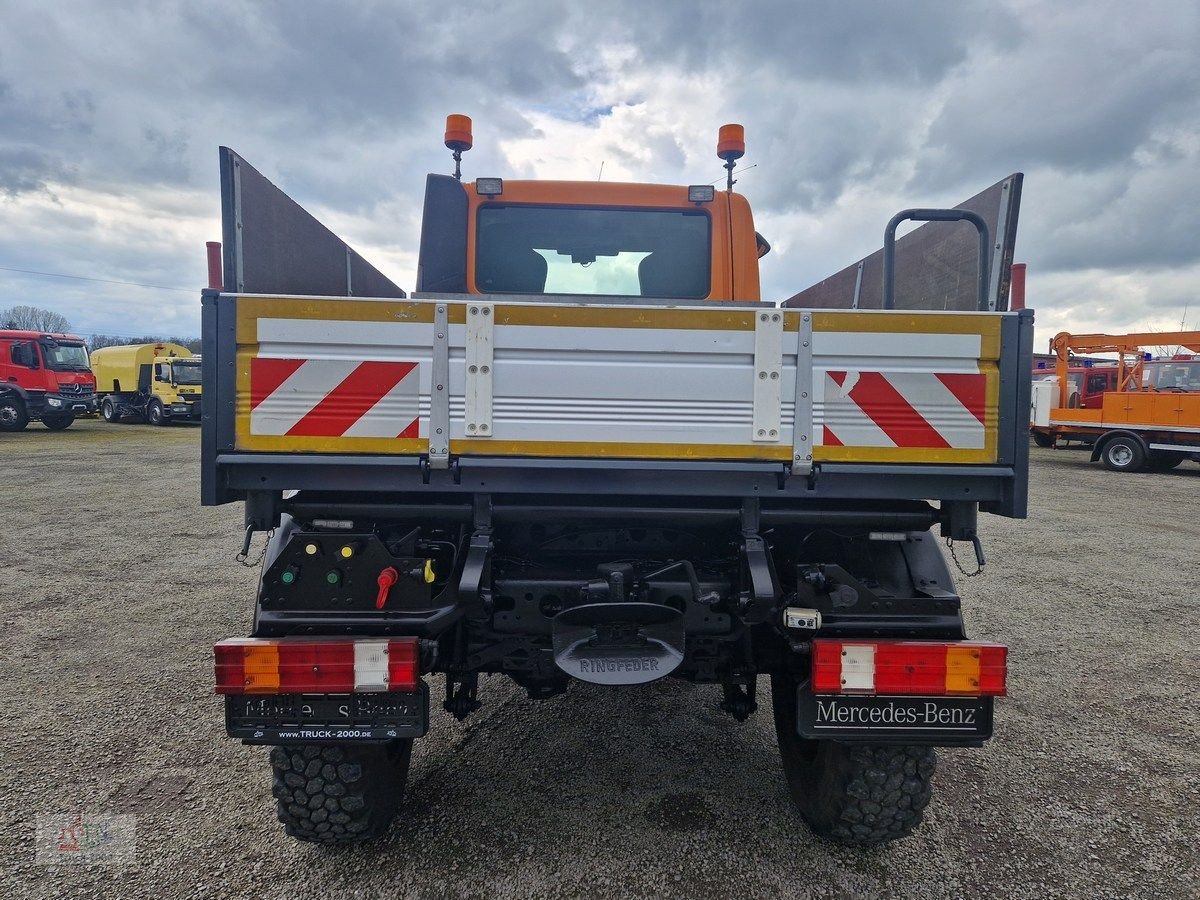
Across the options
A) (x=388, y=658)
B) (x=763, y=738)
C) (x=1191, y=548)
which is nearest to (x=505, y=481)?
(x=388, y=658)

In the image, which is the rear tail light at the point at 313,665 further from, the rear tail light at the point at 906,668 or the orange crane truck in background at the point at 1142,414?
the orange crane truck in background at the point at 1142,414

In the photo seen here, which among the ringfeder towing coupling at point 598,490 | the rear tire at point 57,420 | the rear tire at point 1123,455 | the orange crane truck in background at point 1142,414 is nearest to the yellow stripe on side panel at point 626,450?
the ringfeder towing coupling at point 598,490

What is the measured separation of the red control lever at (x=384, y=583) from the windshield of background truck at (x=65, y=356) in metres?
24.2

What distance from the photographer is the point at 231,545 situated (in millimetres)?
6812

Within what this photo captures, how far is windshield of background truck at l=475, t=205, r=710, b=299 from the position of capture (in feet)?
12.5

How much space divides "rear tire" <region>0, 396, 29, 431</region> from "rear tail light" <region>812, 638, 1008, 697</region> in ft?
82.4

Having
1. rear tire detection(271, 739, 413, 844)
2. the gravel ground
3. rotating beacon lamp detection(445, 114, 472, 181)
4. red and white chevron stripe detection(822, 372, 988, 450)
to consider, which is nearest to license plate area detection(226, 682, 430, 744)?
rear tire detection(271, 739, 413, 844)

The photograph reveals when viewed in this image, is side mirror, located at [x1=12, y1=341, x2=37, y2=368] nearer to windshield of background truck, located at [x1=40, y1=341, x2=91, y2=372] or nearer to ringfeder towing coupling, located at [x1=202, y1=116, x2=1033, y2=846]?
windshield of background truck, located at [x1=40, y1=341, x2=91, y2=372]

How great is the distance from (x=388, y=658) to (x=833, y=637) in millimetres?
1370

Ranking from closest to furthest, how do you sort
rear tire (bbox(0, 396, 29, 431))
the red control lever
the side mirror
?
1. the red control lever
2. rear tire (bbox(0, 396, 29, 431))
3. the side mirror

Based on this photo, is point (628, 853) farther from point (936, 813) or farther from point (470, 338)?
point (470, 338)

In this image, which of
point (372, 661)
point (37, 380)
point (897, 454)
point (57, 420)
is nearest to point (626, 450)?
point (897, 454)

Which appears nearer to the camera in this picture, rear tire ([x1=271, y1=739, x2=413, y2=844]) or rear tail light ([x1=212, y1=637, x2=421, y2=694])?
rear tail light ([x1=212, y1=637, x2=421, y2=694])

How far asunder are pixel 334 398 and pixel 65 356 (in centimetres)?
2465
